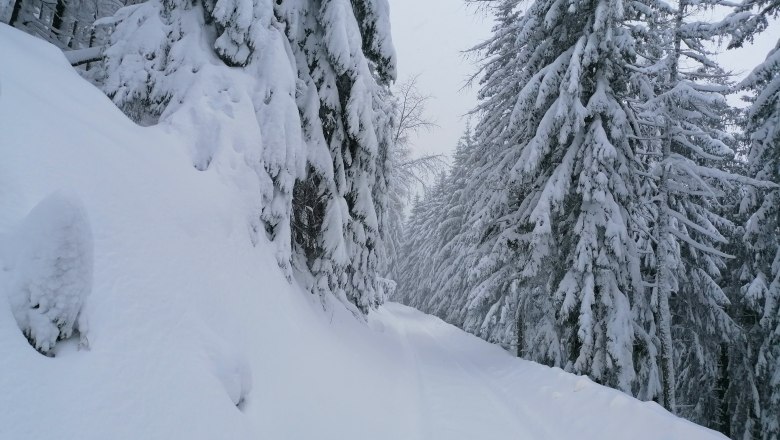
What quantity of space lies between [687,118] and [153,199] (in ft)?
44.2

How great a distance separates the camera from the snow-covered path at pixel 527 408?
5648mm

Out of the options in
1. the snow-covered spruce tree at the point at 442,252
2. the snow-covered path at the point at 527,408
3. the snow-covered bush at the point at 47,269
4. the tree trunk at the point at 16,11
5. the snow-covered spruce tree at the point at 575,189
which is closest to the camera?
the snow-covered bush at the point at 47,269

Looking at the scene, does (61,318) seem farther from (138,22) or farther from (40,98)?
(138,22)

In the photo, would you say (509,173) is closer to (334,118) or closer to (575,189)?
(575,189)

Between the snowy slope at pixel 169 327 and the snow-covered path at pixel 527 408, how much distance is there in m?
0.04

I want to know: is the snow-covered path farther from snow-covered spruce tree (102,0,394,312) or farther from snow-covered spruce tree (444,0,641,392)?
snow-covered spruce tree (102,0,394,312)

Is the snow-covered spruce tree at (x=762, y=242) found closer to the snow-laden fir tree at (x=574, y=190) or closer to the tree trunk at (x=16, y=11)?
the snow-laden fir tree at (x=574, y=190)

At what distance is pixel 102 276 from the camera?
8.10ft

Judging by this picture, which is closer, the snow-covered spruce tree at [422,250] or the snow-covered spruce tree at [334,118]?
the snow-covered spruce tree at [334,118]

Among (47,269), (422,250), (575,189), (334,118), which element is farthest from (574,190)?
(422,250)

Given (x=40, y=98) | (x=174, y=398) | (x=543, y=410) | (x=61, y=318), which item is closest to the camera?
(x=61, y=318)

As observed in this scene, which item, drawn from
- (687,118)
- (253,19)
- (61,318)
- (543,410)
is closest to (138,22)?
(253,19)

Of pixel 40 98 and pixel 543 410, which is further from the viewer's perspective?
pixel 543 410

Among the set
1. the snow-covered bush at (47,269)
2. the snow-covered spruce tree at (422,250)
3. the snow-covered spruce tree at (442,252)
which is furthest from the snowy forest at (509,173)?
the snow-covered spruce tree at (422,250)
